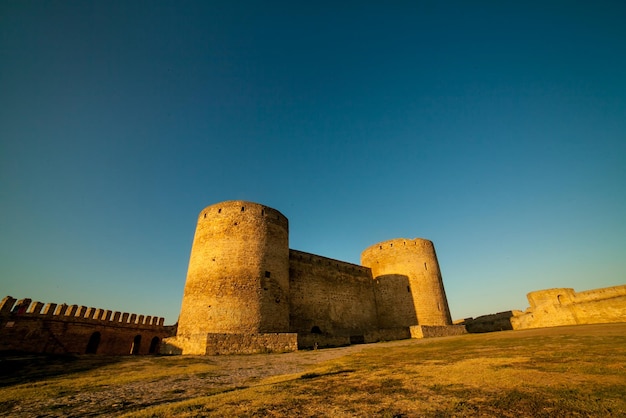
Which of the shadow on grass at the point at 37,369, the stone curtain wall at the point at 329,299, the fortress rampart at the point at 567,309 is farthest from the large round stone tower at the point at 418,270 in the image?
the shadow on grass at the point at 37,369

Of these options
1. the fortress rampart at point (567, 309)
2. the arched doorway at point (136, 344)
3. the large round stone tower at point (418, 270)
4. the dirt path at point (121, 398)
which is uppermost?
the large round stone tower at point (418, 270)

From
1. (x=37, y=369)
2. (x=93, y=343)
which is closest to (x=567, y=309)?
(x=37, y=369)

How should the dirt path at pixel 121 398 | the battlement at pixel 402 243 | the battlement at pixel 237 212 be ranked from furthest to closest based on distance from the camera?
the battlement at pixel 402 243 < the battlement at pixel 237 212 < the dirt path at pixel 121 398

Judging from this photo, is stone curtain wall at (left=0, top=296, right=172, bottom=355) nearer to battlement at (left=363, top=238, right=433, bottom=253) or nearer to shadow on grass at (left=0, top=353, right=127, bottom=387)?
shadow on grass at (left=0, top=353, right=127, bottom=387)

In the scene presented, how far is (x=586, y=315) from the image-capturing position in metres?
18.4

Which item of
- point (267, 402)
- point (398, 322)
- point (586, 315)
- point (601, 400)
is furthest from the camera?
point (398, 322)

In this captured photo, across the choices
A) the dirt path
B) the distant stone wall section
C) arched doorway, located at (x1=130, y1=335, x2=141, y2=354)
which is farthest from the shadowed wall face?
the distant stone wall section

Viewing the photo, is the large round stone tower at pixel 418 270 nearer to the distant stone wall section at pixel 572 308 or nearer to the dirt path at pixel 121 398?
the distant stone wall section at pixel 572 308

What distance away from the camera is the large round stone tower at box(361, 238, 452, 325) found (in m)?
21.5

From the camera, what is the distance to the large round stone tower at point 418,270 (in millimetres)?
21531

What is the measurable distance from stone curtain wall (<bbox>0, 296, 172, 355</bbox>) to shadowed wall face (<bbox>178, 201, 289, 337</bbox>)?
923 centimetres

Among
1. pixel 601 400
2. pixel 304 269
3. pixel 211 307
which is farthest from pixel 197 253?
pixel 601 400

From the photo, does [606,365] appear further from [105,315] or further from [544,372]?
[105,315]

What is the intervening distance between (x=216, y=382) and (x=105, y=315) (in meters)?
19.4
